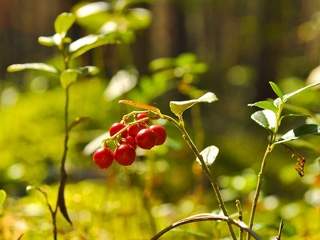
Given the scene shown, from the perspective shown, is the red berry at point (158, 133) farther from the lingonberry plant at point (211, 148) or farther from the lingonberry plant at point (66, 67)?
the lingonberry plant at point (66, 67)

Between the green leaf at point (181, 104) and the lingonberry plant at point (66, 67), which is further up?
the green leaf at point (181, 104)

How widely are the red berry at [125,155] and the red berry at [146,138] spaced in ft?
0.09

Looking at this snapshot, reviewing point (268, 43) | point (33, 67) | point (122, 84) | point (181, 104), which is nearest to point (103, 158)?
point (181, 104)

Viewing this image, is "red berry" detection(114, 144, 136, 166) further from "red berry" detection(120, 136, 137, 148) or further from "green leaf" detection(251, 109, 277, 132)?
"green leaf" detection(251, 109, 277, 132)

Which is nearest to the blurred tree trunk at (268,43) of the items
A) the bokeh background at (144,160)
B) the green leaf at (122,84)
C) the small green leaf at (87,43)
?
the bokeh background at (144,160)

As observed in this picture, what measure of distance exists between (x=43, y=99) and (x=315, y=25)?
2137mm

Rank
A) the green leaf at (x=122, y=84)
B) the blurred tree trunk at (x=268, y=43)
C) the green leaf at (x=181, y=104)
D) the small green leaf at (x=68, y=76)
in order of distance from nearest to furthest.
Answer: the green leaf at (x=181, y=104), the small green leaf at (x=68, y=76), the green leaf at (x=122, y=84), the blurred tree trunk at (x=268, y=43)

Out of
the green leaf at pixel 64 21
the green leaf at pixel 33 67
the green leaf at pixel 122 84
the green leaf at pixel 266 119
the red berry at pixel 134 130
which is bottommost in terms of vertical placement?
the green leaf at pixel 122 84

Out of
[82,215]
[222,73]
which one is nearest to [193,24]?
[222,73]

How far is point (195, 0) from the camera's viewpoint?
7.23 metres

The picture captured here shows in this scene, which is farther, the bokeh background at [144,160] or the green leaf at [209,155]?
the bokeh background at [144,160]

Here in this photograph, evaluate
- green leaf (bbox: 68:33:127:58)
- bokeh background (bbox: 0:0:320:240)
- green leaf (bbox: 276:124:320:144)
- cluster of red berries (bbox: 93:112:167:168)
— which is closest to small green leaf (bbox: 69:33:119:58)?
green leaf (bbox: 68:33:127:58)

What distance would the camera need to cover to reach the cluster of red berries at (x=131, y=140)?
98 cm

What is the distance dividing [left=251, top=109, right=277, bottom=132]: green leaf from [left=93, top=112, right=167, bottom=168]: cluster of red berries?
161 millimetres
